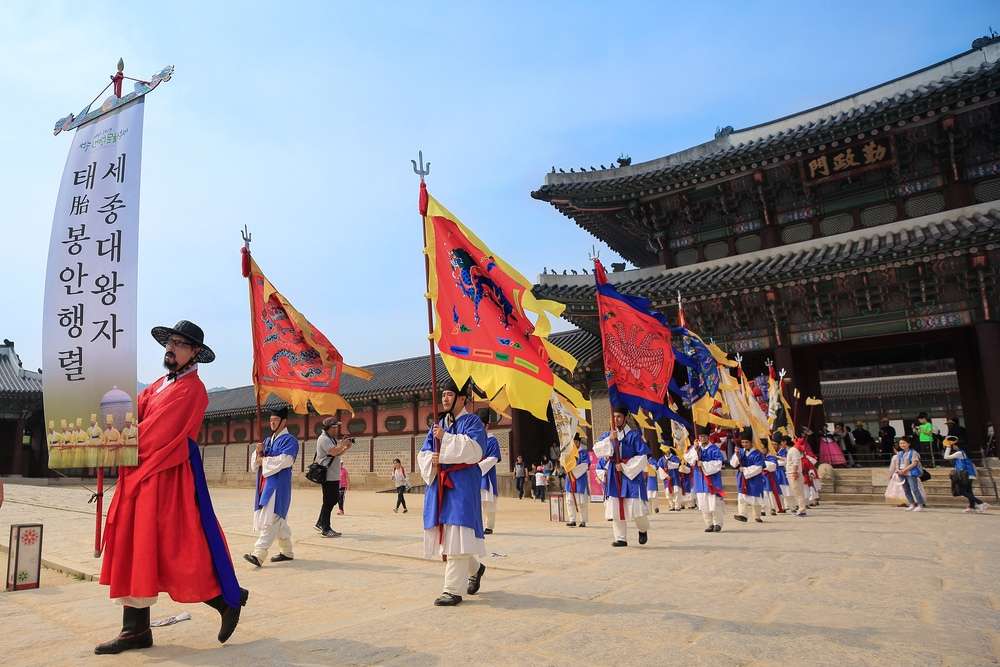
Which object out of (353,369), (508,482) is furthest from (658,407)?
(508,482)

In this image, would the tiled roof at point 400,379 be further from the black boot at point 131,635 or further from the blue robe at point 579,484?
the black boot at point 131,635

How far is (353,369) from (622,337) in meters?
4.86

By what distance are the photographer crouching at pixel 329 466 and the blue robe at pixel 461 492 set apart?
4.82m

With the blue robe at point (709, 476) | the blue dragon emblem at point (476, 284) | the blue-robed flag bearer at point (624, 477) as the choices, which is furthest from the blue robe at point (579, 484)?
the blue dragon emblem at point (476, 284)

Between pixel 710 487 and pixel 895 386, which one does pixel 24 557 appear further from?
pixel 895 386

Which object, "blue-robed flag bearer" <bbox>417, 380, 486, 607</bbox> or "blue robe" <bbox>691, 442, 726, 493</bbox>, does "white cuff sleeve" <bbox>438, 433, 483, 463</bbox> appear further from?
"blue robe" <bbox>691, 442, 726, 493</bbox>

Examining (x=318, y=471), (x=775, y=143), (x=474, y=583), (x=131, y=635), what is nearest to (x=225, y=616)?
(x=131, y=635)

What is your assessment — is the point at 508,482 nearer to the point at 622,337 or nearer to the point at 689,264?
the point at 689,264

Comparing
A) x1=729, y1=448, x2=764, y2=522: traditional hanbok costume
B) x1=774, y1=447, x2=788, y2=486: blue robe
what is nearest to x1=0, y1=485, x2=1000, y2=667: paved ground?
x1=729, y1=448, x2=764, y2=522: traditional hanbok costume

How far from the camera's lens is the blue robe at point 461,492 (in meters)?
4.83

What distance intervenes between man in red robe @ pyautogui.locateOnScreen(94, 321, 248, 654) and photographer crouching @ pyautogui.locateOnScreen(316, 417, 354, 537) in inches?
226

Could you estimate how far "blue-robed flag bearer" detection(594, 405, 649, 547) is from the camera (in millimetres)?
7910

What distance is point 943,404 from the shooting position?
26188 millimetres

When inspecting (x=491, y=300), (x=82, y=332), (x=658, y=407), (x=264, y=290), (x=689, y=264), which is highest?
(x=689, y=264)
